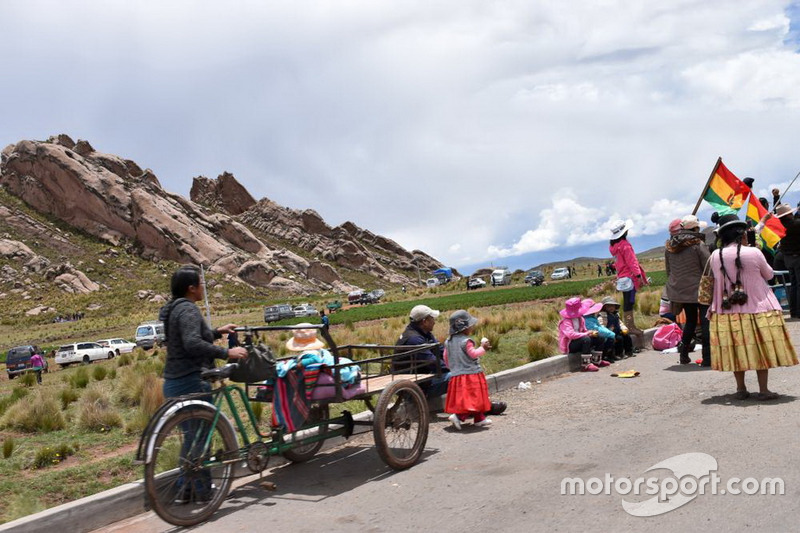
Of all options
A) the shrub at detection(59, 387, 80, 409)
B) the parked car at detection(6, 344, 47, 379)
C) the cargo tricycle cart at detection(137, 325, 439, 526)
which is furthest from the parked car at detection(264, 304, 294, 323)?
the cargo tricycle cart at detection(137, 325, 439, 526)

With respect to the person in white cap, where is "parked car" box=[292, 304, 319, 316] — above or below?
above

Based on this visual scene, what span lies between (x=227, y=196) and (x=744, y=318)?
171005mm

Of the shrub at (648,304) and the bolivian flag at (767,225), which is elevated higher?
the bolivian flag at (767,225)

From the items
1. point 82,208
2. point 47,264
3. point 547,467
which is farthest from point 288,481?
point 82,208

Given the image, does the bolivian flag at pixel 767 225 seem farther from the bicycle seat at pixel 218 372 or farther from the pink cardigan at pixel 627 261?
the bicycle seat at pixel 218 372

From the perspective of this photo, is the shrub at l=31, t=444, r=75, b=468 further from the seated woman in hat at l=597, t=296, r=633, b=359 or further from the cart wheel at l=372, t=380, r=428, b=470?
the seated woman in hat at l=597, t=296, r=633, b=359

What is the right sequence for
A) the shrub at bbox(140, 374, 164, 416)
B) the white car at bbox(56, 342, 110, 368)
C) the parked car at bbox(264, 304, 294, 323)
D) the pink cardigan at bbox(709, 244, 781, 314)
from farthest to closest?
the parked car at bbox(264, 304, 294, 323)
the white car at bbox(56, 342, 110, 368)
the shrub at bbox(140, 374, 164, 416)
the pink cardigan at bbox(709, 244, 781, 314)

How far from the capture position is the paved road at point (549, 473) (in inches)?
177

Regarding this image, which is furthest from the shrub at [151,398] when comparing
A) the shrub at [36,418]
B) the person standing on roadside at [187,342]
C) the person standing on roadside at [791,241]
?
the person standing on roadside at [791,241]

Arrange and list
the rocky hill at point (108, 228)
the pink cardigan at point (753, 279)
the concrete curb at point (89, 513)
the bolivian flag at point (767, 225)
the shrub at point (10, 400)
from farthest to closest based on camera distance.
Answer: the rocky hill at point (108, 228), the bolivian flag at point (767, 225), the shrub at point (10, 400), the pink cardigan at point (753, 279), the concrete curb at point (89, 513)

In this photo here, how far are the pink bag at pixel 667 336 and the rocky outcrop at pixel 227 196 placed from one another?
164m

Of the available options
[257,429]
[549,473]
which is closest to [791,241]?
[549,473]

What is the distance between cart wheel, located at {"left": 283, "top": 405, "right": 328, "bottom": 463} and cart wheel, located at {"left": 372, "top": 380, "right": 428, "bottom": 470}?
0.61 meters

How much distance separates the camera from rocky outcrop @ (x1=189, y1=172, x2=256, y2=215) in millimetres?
170375
